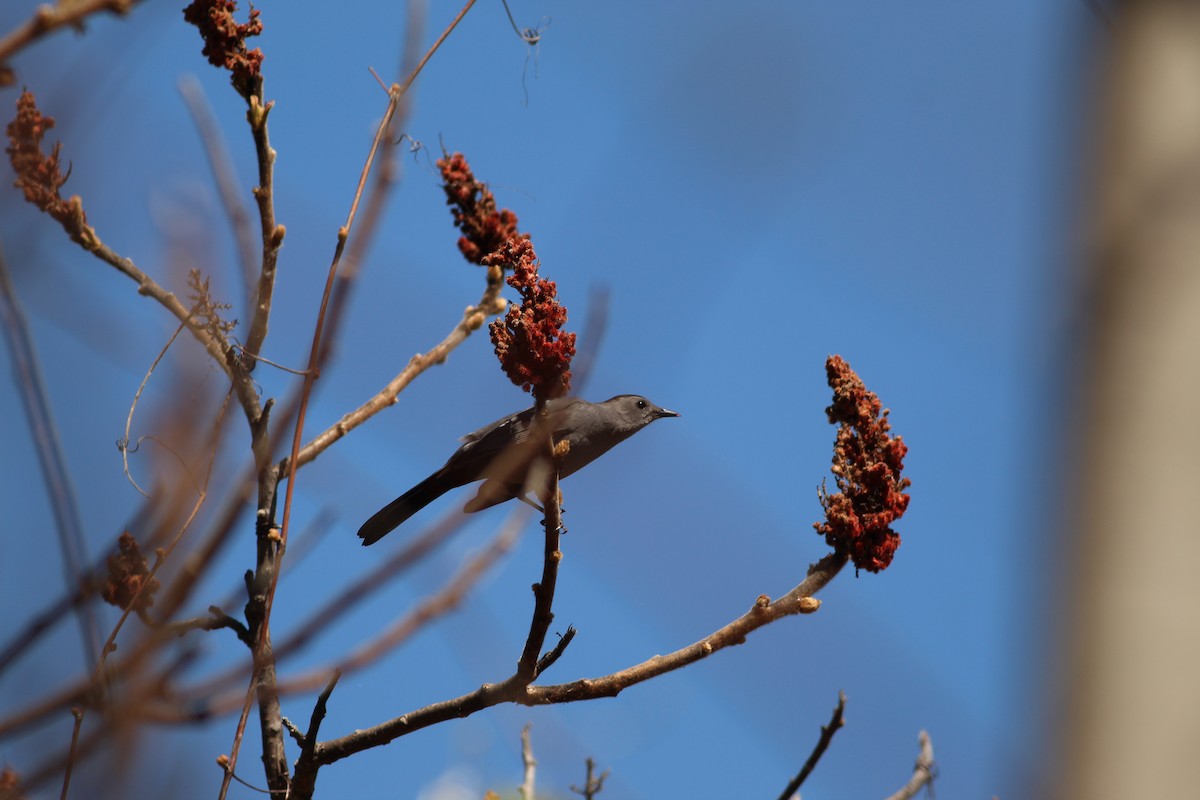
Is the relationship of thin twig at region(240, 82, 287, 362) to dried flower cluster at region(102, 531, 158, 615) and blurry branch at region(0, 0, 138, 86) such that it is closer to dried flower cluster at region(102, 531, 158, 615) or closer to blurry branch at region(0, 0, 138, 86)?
dried flower cluster at region(102, 531, 158, 615)

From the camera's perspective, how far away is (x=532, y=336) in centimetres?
352

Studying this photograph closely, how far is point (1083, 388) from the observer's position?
4.41ft

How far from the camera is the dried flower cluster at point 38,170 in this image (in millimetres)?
3295

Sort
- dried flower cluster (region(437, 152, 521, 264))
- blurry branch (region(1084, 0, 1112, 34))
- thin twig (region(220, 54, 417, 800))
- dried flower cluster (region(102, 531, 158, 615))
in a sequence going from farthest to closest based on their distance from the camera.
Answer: dried flower cluster (region(437, 152, 521, 264))
dried flower cluster (region(102, 531, 158, 615))
thin twig (region(220, 54, 417, 800))
blurry branch (region(1084, 0, 1112, 34))

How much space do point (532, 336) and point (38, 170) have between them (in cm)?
155

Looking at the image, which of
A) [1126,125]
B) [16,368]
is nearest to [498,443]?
[16,368]

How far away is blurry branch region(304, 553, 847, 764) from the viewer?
12.0ft

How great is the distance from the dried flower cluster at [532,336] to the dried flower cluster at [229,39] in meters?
1.06

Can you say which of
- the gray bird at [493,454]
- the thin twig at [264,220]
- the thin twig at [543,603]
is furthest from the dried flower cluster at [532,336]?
the gray bird at [493,454]

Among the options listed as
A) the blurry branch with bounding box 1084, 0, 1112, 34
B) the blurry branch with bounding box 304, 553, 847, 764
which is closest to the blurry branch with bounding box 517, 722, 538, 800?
the blurry branch with bounding box 304, 553, 847, 764

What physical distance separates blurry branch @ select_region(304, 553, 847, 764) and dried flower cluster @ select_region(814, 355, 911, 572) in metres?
0.08

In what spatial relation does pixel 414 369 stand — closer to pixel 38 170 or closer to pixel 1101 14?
pixel 38 170

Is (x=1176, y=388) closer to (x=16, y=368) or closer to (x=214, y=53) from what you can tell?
(x=16, y=368)

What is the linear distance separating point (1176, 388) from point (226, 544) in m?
1.22
